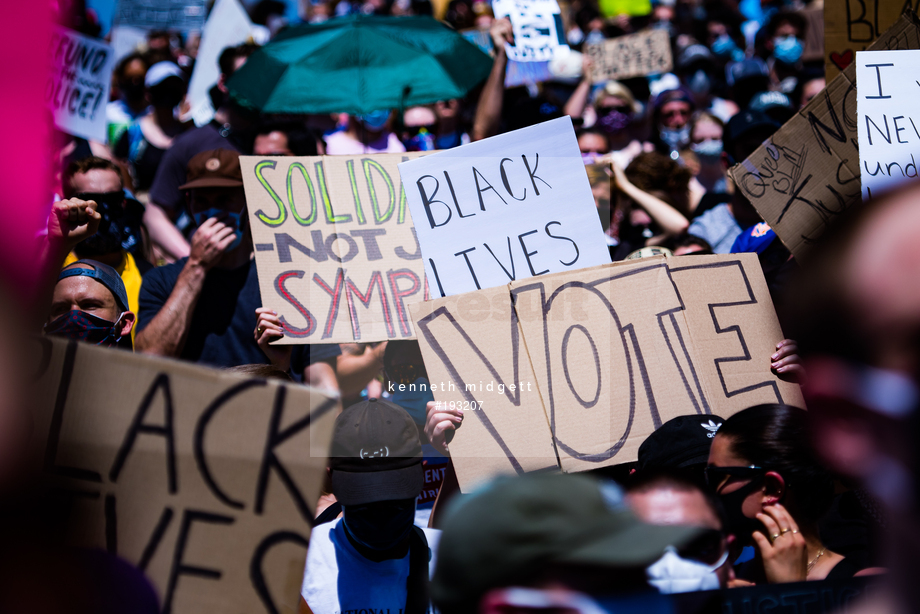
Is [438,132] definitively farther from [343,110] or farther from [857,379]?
[857,379]

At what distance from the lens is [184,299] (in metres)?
3.36

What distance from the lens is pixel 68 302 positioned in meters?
2.92

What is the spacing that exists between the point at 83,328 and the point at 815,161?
108 inches

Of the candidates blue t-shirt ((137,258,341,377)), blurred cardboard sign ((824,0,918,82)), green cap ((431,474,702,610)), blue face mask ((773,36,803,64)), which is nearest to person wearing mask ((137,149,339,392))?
blue t-shirt ((137,258,341,377))

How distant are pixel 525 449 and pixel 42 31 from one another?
1.90m

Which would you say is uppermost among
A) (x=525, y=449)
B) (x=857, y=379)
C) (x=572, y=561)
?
(x=857, y=379)

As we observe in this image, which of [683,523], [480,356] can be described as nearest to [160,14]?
[480,356]

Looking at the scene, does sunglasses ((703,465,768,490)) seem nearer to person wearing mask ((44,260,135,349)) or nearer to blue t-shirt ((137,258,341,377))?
blue t-shirt ((137,258,341,377))

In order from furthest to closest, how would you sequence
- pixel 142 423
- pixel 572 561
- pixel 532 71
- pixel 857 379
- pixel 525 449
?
pixel 532 71 < pixel 525 449 < pixel 142 423 < pixel 572 561 < pixel 857 379

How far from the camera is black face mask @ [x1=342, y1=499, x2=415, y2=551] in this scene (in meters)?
2.42

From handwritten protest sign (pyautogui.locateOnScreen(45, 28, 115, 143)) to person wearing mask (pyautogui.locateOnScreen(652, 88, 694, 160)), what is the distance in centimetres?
416

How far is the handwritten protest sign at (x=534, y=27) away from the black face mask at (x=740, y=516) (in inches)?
147

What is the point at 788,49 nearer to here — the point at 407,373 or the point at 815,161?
the point at 815,161

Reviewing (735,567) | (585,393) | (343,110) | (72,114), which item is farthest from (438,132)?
(735,567)
